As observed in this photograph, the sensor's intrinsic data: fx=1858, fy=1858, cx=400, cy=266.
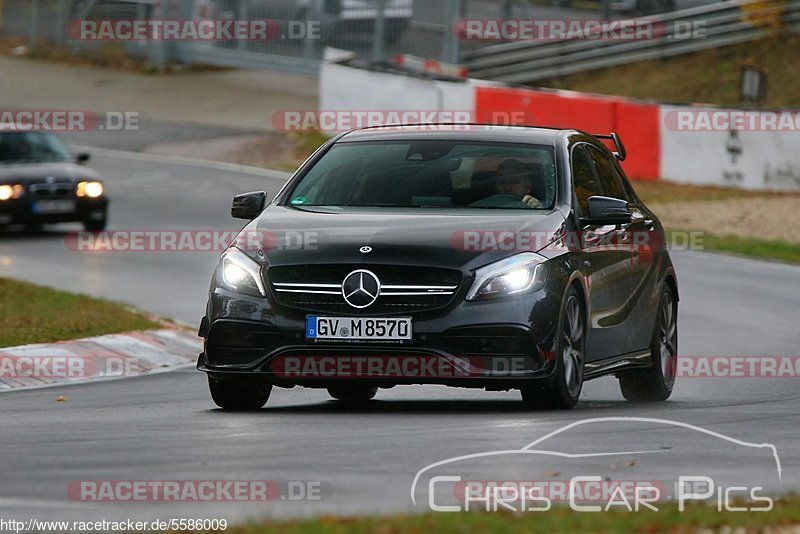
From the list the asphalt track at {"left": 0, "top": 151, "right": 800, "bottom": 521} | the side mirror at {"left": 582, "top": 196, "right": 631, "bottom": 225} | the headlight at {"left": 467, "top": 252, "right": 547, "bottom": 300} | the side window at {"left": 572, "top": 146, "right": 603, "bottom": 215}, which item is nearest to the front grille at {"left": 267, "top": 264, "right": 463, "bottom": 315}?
the headlight at {"left": 467, "top": 252, "right": 547, "bottom": 300}

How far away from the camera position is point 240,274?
32.1 feet

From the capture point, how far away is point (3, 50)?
48031mm

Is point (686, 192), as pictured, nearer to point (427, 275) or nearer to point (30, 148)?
point (30, 148)

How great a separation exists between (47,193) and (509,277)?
15985 millimetres

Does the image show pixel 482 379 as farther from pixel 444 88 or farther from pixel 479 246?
pixel 444 88

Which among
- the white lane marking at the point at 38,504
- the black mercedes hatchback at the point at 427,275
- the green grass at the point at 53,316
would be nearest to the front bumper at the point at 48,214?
the green grass at the point at 53,316

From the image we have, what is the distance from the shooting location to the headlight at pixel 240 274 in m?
9.70

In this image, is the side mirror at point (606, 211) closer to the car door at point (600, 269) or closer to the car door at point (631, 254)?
the car door at point (600, 269)

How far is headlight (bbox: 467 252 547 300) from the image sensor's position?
31.1 ft

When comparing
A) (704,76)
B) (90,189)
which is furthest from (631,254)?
(704,76)

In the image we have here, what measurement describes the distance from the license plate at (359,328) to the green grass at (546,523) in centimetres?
295

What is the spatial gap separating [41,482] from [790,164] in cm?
2302

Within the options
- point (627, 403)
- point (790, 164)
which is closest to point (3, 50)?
point (790, 164)

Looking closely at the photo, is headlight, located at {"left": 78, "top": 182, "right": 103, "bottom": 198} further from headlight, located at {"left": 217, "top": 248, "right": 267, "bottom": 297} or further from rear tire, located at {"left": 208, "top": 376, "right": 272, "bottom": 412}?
headlight, located at {"left": 217, "top": 248, "right": 267, "bottom": 297}
